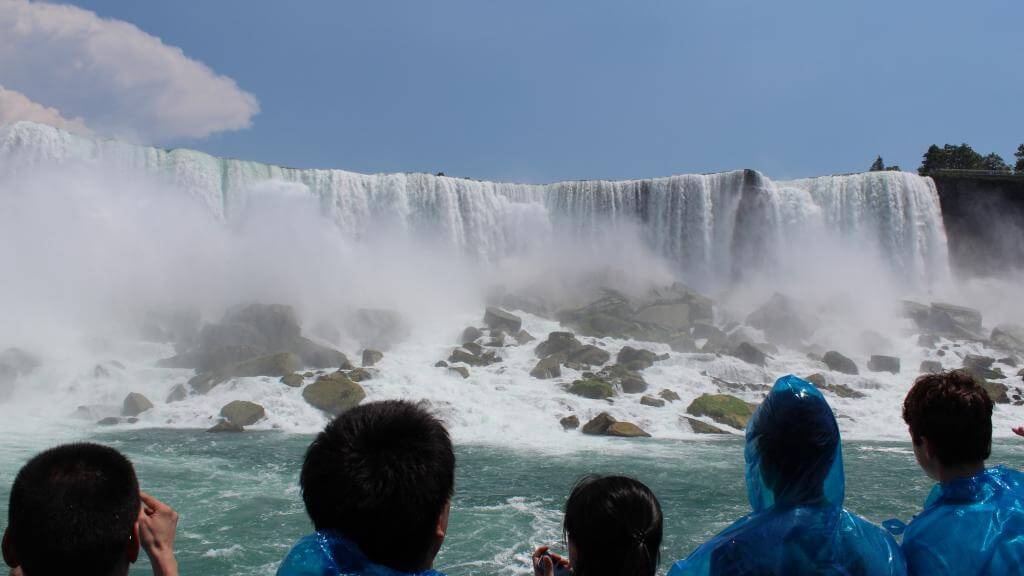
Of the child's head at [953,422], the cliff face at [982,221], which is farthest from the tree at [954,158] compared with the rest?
the child's head at [953,422]

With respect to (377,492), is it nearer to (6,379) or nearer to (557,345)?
(6,379)

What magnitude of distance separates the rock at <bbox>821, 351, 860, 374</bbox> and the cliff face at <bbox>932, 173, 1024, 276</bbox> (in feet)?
45.5

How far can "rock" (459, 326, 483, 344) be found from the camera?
23.7 m

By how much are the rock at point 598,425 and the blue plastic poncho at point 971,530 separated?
536 inches

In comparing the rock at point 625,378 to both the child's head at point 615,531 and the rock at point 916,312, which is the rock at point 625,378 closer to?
the rock at point 916,312

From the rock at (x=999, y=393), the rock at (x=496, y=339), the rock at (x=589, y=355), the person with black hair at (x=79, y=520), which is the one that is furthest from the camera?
the rock at (x=496, y=339)

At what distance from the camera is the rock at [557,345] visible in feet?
72.1

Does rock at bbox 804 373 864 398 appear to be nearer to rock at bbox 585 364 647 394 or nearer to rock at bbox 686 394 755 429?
rock at bbox 686 394 755 429

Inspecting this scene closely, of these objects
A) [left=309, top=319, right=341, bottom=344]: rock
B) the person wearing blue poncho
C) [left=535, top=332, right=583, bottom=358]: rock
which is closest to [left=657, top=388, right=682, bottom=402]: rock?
[left=535, top=332, right=583, bottom=358]: rock

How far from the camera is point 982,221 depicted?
32.2 m

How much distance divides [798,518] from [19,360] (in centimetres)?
2083

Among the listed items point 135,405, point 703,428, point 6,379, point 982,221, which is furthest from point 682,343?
point 6,379

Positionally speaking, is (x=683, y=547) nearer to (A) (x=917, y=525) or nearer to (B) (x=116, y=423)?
(A) (x=917, y=525)

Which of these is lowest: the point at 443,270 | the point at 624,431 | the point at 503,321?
the point at 624,431
